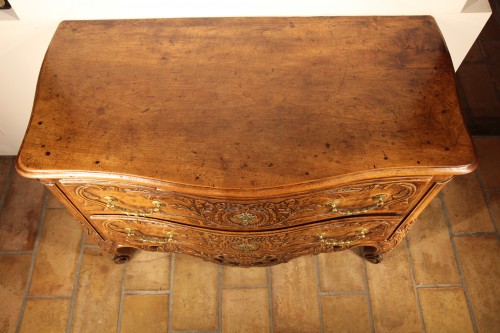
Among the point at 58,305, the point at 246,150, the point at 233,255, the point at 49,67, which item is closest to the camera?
the point at 246,150

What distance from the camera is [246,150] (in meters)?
1.04

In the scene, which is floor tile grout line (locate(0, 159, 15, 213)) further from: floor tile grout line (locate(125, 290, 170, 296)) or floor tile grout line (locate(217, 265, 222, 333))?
floor tile grout line (locate(217, 265, 222, 333))

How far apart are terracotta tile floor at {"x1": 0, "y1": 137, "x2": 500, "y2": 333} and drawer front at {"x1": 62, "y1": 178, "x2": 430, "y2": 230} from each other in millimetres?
590

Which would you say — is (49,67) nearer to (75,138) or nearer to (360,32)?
(75,138)

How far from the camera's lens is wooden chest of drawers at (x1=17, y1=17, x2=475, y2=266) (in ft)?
3.36

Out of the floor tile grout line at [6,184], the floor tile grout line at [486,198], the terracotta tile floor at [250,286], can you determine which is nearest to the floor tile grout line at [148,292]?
the terracotta tile floor at [250,286]

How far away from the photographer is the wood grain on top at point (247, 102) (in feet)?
3.36

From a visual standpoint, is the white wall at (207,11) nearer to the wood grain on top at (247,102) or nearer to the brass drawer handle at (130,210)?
the wood grain on top at (247,102)

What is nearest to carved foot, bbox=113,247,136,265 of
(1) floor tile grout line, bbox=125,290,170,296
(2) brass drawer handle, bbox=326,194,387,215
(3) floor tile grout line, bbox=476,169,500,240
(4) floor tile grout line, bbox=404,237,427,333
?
(1) floor tile grout line, bbox=125,290,170,296

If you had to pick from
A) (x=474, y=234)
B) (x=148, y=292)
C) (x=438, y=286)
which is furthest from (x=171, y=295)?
(x=474, y=234)

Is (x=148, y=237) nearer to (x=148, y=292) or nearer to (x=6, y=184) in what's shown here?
(x=148, y=292)

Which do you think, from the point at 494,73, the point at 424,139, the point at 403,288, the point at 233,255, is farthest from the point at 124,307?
the point at 494,73

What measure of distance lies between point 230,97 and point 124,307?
1080mm

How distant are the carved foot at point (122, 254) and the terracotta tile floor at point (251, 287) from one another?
8 cm
